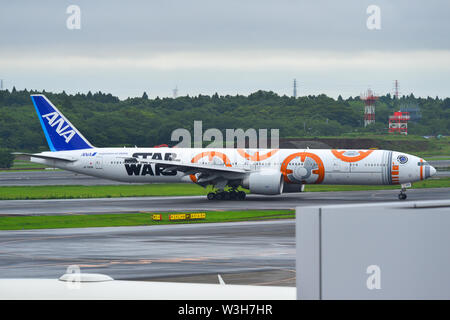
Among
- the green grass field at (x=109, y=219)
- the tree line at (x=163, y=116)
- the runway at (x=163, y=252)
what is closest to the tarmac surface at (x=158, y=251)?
the runway at (x=163, y=252)

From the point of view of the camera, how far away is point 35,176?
99.8 metres

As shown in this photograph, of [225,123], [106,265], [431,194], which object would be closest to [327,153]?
[431,194]

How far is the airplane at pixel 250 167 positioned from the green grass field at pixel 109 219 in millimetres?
9617

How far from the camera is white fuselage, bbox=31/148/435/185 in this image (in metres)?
60.4

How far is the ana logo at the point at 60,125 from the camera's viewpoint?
67.4m

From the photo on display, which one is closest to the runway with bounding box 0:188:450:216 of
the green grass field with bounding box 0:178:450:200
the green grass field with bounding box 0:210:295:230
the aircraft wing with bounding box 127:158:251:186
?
the aircraft wing with bounding box 127:158:251:186

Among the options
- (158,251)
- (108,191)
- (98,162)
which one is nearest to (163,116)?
(108,191)

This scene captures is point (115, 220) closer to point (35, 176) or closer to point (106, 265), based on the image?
point (106, 265)

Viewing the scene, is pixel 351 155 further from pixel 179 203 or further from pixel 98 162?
pixel 98 162

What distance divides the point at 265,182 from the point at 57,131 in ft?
71.5

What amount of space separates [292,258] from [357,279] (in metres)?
23.1

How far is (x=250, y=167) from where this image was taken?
61.9 metres

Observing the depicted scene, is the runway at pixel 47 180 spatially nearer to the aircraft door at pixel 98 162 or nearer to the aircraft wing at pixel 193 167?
the aircraft door at pixel 98 162

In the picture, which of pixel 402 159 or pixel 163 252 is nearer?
pixel 163 252
